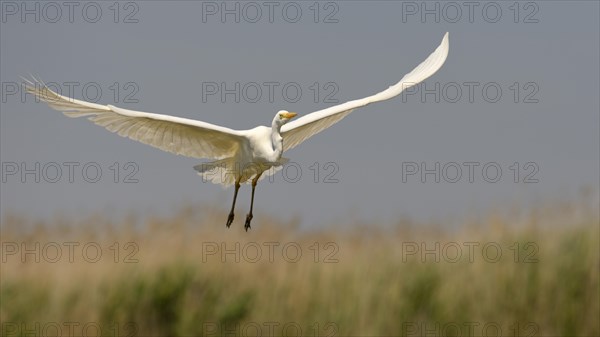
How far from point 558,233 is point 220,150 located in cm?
305

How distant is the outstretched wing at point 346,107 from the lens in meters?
10.0

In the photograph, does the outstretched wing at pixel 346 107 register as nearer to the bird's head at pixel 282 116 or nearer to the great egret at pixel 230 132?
the great egret at pixel 230 132

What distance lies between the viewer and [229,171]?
10.2 meters

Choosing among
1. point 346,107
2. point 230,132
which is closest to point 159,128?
point 230,132

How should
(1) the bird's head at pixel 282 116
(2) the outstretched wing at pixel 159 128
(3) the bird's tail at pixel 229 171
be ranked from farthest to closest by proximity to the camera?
(3) the bird's tail at pixel 229 171 → (1) the bird's head at pixel 282 116 → (2) the outstretched wing at pixel 159 128

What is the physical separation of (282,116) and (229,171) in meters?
0.89

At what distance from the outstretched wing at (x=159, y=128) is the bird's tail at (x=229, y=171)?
117mm

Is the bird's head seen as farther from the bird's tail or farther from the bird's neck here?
the bird's tail

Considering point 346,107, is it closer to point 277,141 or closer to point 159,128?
point 277,141

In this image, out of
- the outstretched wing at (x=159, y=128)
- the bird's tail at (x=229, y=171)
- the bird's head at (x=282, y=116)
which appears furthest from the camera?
the bird's tail at (x=229, y=171)

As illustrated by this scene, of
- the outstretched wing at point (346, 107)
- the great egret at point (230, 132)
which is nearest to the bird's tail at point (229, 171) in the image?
the great egret at point (230, 132)

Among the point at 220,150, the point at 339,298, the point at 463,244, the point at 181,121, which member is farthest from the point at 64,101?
the point at 463,244

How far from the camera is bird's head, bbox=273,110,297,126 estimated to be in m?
9.55

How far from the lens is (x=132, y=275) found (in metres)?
9.95
